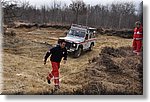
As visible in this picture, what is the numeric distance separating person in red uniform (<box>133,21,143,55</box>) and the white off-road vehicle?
0.38 m

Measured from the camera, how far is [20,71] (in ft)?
9.17

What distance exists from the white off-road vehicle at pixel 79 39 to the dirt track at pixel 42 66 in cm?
6

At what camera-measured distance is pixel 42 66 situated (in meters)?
2.82

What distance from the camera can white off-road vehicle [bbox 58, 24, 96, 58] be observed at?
2.86 meters

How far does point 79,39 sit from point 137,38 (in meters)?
0.53

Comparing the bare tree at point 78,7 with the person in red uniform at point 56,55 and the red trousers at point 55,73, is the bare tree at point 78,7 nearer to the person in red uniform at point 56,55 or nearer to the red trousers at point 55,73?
the person in red uniform at point 56,55

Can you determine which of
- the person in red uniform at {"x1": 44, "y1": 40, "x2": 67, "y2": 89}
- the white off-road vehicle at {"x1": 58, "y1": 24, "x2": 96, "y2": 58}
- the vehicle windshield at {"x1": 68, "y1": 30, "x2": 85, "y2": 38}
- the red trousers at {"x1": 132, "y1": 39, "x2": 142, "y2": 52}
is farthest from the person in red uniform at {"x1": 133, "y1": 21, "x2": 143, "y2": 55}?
the person in red uniform at {"x1": 44, "y1": 40, "x2": 67, "y2": 89}

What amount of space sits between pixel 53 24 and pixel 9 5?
0.43 meters

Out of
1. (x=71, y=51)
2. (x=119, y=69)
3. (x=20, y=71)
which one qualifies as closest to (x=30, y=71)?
(x=20, y=71)

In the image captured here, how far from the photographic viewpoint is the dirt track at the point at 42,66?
109 inches

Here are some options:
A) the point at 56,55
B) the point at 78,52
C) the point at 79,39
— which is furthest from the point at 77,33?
the point at 56,55

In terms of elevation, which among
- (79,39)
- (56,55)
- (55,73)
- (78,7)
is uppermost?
→ (78,7)

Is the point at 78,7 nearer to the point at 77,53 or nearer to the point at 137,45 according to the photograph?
the point at 77,53

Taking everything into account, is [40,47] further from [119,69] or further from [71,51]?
[119,69]
